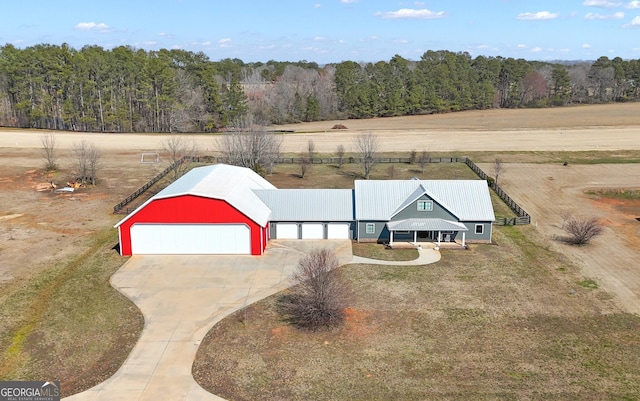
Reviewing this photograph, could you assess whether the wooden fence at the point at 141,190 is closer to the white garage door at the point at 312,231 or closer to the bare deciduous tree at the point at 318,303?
the white garage door at the point at 312,231

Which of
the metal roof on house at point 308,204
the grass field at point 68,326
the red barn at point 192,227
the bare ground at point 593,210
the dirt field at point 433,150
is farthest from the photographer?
the metal roof on house at point 308,204

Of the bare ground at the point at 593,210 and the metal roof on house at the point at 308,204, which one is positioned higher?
the metal roof on house at the point at 308,204

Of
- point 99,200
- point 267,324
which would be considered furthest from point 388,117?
point 267,324

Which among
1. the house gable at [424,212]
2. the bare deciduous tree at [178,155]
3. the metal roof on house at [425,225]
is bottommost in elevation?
the metal roof on house at [425,225]

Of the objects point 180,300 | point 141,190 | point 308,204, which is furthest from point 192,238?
point 141,190

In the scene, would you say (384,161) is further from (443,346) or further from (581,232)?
(443,346)

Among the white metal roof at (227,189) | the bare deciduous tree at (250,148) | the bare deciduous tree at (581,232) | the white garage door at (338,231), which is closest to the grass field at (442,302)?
the bare deciduous tree at (581,232)

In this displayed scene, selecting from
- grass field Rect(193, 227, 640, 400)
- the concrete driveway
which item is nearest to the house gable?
the concrete driveway

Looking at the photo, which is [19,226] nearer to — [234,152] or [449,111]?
[234,152]
